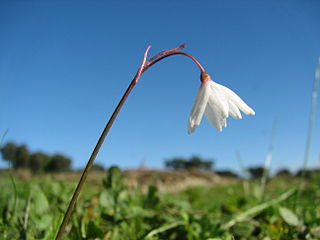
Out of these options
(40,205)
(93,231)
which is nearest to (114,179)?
(40,205)

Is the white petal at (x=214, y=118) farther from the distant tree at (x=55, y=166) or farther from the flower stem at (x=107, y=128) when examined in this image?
the distant tree at (x=55, y=166)

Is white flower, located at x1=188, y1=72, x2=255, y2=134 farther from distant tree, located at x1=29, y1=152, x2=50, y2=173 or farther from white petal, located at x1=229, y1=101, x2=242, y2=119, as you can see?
distant tree, located at x1=29, y1=152, x2=50, y2=173

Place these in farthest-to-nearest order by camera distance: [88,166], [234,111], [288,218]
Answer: [288,218], [234,111], [88,166]

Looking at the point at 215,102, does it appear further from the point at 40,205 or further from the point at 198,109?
the point at 40,205

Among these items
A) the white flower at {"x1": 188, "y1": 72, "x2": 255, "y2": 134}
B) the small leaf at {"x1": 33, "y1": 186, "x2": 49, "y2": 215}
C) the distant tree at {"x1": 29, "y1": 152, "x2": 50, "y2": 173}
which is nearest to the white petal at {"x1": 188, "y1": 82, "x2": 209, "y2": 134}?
the white flower at {"x1": 188, "y1": 72, "x2": 255, "y2": 134}

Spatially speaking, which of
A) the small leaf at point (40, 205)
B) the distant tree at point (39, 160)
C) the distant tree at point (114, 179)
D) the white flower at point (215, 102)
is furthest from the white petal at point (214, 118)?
the distant tree at point (39, 160)

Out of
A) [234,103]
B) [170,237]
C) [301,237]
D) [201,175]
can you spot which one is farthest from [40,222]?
[201,175]

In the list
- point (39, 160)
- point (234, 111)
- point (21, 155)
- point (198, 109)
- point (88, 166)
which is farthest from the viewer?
point (39, 160)
